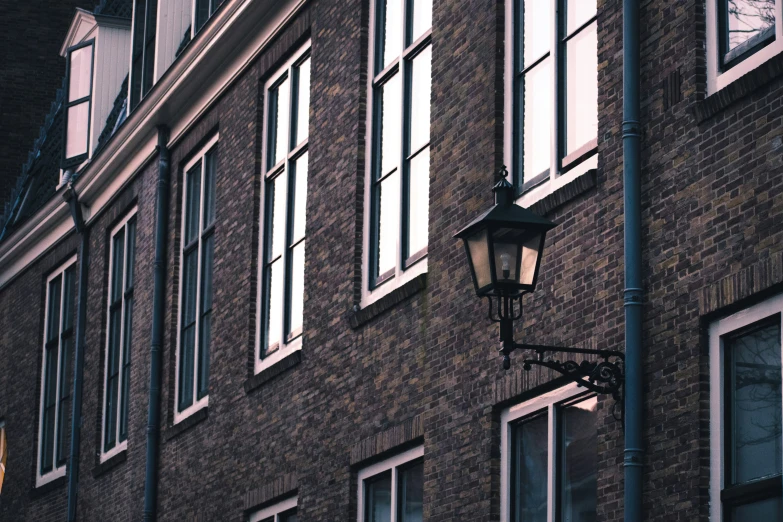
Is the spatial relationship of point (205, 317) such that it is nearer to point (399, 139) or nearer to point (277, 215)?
point (277, 215)

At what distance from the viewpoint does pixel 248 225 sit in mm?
18203

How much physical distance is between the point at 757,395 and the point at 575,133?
298cm

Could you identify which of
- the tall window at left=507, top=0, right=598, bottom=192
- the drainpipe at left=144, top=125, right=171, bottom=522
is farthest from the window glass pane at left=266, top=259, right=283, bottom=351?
the tall window at left=507, top=0, right=598, bottom=192

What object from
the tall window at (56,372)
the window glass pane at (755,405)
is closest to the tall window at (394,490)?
the window glass pane at (755,405)

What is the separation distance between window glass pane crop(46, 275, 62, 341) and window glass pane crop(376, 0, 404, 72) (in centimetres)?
1188

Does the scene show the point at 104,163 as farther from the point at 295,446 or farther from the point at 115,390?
the point at 295,446

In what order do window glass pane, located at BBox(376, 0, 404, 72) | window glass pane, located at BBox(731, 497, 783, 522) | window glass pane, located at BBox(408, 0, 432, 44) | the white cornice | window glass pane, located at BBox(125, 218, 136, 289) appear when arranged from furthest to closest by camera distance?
1. window glass pane, located at BBox(125, 218, 136, 289)
2. the white cornice
3. window glass pane, located at BBox(376, 0, 404, 72)
4. window glass pane, located at BBox(408, 0, 432, 44)
5. window glass pane, located at BBox(731, 497, 783, 522)

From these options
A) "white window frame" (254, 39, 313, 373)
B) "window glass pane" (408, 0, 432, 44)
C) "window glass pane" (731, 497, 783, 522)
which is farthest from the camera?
"white window frame" (254, 39, 313, 373)

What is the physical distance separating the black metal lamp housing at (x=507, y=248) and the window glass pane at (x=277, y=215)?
7.64 metres

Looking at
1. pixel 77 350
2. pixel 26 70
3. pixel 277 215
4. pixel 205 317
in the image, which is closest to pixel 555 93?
pixel 277 215

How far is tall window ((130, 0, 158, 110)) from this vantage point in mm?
23438

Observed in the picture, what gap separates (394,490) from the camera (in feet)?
45.5

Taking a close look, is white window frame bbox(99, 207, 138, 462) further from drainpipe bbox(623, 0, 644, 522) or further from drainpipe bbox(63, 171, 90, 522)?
drainpipe bbox(623, 0, 644, 522)

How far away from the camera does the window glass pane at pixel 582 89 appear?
11.6m
